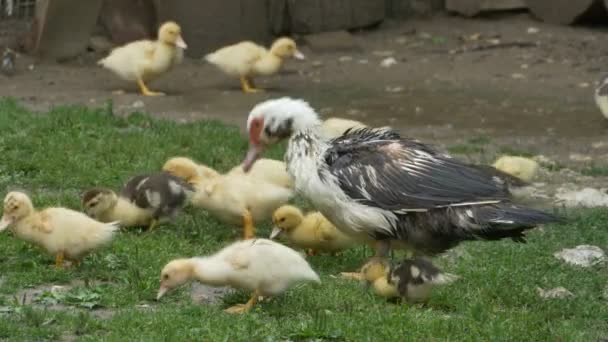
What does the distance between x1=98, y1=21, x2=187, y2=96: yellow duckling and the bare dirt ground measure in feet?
0.85

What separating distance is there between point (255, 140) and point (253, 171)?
56.4 inches

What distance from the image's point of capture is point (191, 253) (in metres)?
8.20

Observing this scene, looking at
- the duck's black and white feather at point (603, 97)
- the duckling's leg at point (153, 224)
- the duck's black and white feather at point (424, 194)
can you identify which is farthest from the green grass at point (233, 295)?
the duck's black and white feather at point (603, 97)

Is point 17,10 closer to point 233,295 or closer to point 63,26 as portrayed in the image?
point 63,26

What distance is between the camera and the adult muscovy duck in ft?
23.3

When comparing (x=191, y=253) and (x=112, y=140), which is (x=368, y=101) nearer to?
(x=112, y=140)

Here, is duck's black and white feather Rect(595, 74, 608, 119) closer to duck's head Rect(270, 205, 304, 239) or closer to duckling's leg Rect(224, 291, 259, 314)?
duck's head Rect(270, 205, 304, 239)

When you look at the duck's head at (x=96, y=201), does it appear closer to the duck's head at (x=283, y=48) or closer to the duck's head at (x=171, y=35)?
the duck's head at (x=171, y=35)

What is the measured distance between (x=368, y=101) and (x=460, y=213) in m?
6.86

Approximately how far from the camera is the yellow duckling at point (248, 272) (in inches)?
266

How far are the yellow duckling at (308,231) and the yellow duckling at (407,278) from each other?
85 centimetres

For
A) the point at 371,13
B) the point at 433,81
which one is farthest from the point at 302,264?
the point at 371,13

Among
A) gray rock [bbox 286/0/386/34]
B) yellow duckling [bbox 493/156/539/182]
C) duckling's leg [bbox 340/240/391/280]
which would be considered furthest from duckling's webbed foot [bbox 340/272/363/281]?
gray rock [bbox 286/0/386/34]

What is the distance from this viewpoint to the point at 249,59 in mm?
14023
